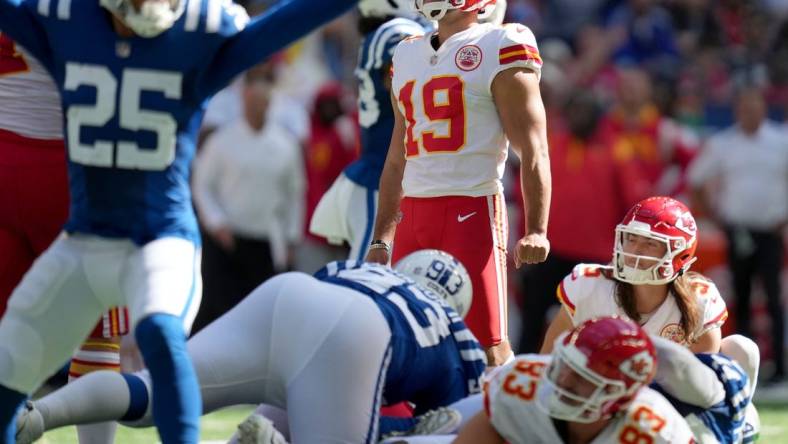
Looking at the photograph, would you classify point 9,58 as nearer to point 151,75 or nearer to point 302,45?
point 151,75

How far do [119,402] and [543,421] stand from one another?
3.94 feet

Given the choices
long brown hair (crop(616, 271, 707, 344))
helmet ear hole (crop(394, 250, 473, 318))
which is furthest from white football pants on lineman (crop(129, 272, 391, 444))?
long brown hair (crop(616, 271, 707, 344))

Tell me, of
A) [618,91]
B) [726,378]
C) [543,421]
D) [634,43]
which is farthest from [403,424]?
[634,43]

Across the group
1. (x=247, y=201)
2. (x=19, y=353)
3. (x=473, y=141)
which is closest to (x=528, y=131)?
(x=473, y=141)

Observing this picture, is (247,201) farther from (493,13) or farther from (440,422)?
(440,422)

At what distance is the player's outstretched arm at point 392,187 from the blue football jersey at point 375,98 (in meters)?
0.41

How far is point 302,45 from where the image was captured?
493 inches

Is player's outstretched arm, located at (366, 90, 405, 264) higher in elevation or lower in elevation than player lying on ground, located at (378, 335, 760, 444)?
higher

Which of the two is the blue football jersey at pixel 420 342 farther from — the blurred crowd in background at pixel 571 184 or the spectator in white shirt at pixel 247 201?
the spectator in white shirt at pixel 247 201

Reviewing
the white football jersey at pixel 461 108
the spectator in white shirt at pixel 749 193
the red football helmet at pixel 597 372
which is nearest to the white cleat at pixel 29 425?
A: the red football helmet at pixel 597 372

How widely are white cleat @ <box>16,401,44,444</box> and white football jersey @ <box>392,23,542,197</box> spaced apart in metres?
1.54

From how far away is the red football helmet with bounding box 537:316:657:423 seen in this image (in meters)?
3.98

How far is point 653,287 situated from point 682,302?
0.13 metres

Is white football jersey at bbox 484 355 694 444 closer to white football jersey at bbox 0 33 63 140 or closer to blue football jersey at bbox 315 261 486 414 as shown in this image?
blue football jersey at bbox 315 261 486 414
